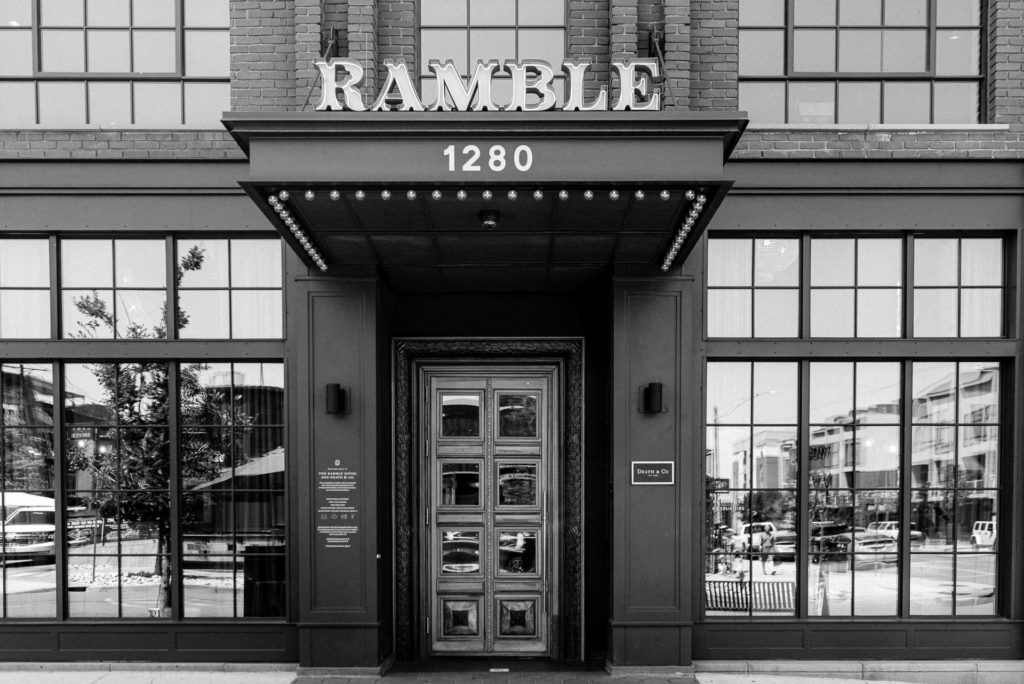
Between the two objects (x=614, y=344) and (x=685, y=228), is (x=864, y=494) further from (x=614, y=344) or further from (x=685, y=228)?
(x=685, y=228)

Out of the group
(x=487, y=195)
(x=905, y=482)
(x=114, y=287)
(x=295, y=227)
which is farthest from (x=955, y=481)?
Answer: (x=114, y=287)

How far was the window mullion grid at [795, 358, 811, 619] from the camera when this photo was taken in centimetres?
674

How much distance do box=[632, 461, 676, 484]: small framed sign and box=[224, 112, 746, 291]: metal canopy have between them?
2.27 metres

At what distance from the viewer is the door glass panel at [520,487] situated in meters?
7.54

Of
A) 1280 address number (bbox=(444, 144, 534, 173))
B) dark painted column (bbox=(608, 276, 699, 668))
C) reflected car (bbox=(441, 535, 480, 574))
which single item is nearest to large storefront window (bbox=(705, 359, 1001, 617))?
dark painted column (bbox=(608, 276, 699, 668))

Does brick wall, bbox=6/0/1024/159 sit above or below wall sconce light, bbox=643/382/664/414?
above

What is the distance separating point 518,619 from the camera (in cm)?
747

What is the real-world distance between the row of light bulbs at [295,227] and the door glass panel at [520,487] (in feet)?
9.70

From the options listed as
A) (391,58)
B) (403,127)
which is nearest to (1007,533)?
(403,127)

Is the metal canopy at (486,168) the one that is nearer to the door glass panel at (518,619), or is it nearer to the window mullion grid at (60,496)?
the window mullion grid at (60,496)

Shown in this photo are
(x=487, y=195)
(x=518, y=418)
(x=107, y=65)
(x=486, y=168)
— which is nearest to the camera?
(x=486, y=168)

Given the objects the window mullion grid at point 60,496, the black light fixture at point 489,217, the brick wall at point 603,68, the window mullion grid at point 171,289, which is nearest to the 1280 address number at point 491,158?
the black light fixture at point 489,217

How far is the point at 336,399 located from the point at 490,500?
212cm

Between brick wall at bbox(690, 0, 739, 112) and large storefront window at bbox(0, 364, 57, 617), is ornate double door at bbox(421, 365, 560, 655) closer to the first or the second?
brick wall at bbox(690, 0, 739, 112)
